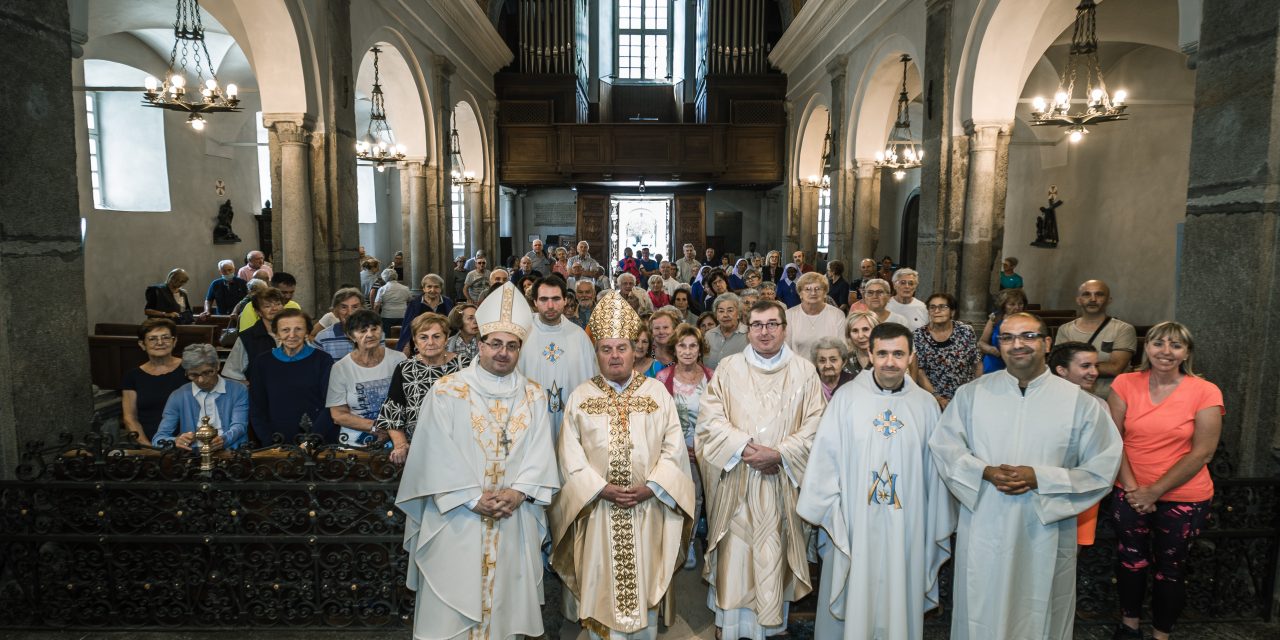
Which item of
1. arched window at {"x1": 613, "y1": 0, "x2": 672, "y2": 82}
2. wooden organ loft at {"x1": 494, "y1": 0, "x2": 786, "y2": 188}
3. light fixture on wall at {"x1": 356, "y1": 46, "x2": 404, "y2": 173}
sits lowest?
light fixture on wall at {"x1": 356, "y1": 46, "x2": 404, "y2": 173}

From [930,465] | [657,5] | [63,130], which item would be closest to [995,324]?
[930,465]

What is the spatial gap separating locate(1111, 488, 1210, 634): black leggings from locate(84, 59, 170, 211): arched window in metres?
13.5

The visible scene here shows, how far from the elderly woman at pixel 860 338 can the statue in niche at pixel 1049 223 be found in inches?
410

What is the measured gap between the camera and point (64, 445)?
3.55 metres

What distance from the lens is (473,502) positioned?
3.09 meters

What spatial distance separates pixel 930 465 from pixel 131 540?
3.93 m

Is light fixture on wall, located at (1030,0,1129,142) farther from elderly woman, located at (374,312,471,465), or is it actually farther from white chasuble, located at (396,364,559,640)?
white chasuble, located at (396,364,559,640)

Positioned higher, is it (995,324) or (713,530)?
(995,324)

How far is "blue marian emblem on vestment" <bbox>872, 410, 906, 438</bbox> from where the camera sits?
3.24m

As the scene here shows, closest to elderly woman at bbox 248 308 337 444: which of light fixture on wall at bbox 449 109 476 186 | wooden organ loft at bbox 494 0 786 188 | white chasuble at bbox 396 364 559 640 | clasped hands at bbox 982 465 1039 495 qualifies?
white chasuble at bbox 396 364 559 640

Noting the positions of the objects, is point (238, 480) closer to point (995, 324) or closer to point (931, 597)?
point (931, 597)

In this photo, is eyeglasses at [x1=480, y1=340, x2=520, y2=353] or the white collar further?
the white collar

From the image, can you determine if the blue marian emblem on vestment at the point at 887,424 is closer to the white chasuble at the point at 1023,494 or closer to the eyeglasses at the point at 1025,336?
the white chasuble at the point at 1023,494

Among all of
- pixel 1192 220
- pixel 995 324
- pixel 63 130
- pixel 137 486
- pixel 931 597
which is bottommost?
pixel 931 597
